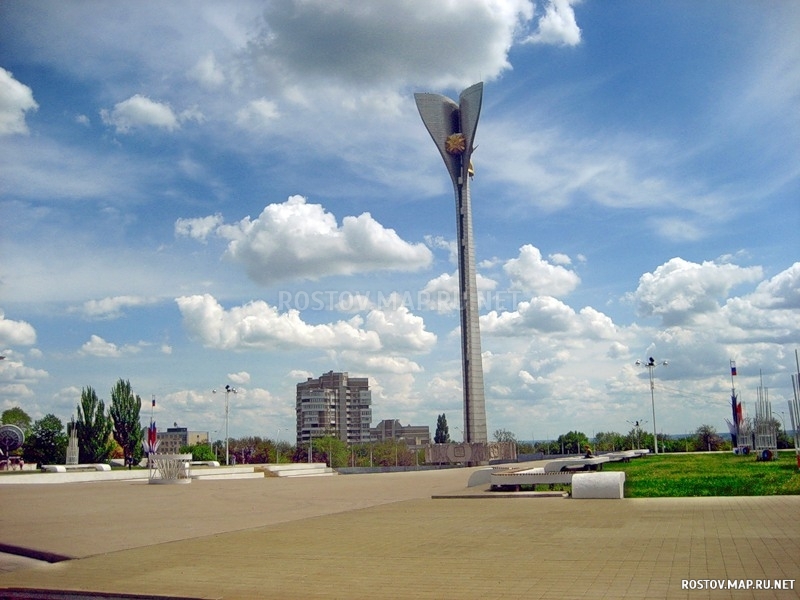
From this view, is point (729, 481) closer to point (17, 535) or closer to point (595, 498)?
point (595, 498)

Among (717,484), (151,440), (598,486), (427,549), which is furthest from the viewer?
(151,440)

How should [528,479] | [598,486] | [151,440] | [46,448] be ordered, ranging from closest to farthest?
1. [598,486]
2. [528,479]
3. [151,440]
4. [46,448]

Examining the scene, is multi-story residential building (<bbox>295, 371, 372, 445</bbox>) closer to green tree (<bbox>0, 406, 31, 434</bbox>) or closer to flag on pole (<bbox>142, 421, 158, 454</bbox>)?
green tree (<bbox>0, 406, 31, 434</bbox>)

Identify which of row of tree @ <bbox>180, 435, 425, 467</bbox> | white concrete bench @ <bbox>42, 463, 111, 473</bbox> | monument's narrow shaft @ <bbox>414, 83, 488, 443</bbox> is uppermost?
monument's narrow shaft @ <bbox>414, 83, 488, 443</bbox>

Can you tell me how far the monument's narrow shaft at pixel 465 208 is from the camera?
5491 cm

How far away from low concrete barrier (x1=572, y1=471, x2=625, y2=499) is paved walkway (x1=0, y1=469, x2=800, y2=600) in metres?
0.51

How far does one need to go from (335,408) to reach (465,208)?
89957mm

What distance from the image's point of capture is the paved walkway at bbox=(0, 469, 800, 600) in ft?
21.9

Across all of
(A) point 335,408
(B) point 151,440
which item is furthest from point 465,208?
(A) point 335,408

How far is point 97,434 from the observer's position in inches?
1989

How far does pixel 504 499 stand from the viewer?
15477 millimetres

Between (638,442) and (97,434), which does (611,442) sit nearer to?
(638,442)

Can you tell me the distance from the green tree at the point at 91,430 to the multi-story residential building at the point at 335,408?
8183 cm

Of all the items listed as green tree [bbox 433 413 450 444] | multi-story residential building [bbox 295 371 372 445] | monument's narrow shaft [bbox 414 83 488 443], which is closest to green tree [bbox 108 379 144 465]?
monument's narrow shaft [bbox 414 83 488 443]
